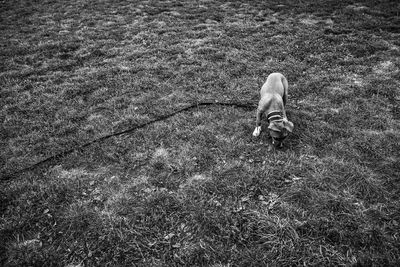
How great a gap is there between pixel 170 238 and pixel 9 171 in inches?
165

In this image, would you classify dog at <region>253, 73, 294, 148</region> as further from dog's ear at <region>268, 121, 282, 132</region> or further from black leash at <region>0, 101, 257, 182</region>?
black leash at <region>0, 101, 257, 182</region>

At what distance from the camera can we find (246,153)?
644cm

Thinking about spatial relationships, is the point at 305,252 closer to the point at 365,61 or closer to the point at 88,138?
the point at 88,138

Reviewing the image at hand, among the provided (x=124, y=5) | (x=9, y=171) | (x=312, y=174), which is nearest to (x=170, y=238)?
(x=312, y=174)

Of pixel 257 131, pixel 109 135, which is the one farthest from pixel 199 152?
pixel 109 135

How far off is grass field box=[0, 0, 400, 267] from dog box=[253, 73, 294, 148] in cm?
47

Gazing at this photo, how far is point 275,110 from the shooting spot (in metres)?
6.26

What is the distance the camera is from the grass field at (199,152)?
474 cm

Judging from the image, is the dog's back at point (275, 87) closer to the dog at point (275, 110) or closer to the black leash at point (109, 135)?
the dog at point (275, 110)

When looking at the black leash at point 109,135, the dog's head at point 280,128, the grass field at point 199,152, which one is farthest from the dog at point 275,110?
the black leash at point 109,135

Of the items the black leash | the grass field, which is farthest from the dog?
the black leash

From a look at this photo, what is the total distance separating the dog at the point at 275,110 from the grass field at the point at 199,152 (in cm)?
47

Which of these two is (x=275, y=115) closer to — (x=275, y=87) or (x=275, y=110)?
(x=275, y=110)

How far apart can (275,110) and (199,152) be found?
203 centimetres
